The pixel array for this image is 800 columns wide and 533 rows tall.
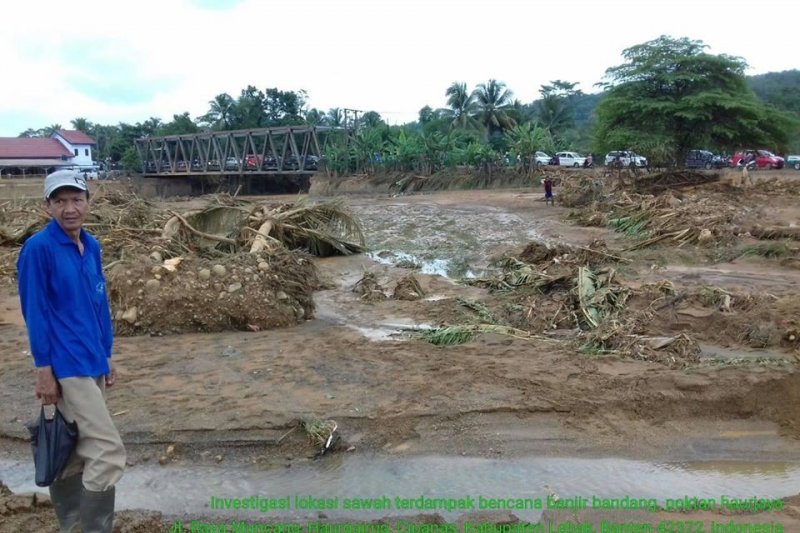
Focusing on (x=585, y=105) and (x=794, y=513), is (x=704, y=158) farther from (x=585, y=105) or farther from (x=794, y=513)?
(x=585, y=105)

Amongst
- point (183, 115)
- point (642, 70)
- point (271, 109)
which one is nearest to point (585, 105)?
point (271, 109)

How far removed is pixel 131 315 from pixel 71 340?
16.9 feet

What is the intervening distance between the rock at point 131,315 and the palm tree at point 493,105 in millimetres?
46704

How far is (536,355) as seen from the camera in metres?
6.52

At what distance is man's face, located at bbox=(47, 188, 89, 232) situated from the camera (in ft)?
9.42

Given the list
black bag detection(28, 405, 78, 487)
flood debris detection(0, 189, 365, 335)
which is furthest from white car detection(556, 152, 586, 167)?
black bag detection(28, 405, 78, 487)

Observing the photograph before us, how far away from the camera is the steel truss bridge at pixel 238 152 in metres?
42.0

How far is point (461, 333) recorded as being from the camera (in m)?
7.31

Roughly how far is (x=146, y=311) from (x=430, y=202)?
75.6 ft

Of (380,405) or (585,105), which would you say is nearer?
(380,405)

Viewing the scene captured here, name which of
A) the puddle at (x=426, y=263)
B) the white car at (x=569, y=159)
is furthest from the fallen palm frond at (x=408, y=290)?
the white car at (x=569, y=159)

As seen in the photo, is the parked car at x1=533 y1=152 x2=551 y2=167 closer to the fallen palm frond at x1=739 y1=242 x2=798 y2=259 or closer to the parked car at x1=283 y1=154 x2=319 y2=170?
the parked car at x1=283 y1=154 x2=319 y2=170

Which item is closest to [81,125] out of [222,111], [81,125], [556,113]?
[81,125]

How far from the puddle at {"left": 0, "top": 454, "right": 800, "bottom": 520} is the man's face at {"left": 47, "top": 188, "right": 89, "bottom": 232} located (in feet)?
6.33
